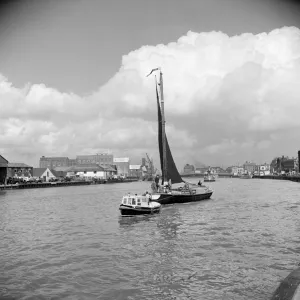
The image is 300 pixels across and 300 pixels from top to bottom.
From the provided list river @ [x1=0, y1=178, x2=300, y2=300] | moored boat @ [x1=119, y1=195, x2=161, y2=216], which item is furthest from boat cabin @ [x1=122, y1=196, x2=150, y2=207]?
river @ [x1=0, y1=178, x2=300, y2=300]

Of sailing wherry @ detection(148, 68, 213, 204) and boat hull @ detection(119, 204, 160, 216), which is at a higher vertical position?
sailing wherry @ detection(148, 68, 213, 204)

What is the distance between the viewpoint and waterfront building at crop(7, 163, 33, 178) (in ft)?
455

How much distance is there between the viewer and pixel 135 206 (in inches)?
1533

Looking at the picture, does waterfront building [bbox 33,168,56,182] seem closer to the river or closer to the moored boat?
the moored boat

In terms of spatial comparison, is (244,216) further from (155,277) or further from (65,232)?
(155,277)

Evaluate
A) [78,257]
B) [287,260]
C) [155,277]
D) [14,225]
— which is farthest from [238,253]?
[14,225]

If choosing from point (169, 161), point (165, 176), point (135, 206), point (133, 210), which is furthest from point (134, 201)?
point (169, 161)

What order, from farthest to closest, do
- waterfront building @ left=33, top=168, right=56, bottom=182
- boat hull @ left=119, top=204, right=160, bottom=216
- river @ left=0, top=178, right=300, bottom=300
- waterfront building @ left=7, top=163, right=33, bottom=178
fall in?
1. waterfront building @ left=33, top=168, right=56, bottom=182
2. waterfront building @ left=7, top=163, right=33, bottom=178
3. boat hull @ left=119, top=204, right=160, bottom=216
4. river @ left=0, top=178, right=300, bottom=300

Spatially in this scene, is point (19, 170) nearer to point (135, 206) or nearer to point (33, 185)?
point (33, 185)

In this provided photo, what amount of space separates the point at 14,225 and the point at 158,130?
87.7ft

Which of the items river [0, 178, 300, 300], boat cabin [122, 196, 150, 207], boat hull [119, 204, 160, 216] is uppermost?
boat cabin [122, 196, 150, 207]

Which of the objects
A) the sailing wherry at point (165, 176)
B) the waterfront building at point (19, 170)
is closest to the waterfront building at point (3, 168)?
the waterfront building at point (19, 170)

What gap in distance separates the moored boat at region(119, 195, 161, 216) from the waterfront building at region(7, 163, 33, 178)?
111 metres

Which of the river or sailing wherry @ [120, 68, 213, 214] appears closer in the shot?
the river
